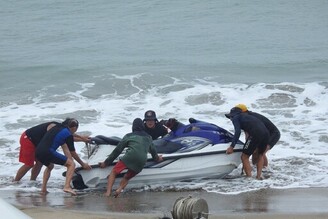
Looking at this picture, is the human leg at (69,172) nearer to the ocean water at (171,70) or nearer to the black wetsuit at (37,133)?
the ocean water at (171,70)

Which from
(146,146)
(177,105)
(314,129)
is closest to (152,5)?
(177,105)

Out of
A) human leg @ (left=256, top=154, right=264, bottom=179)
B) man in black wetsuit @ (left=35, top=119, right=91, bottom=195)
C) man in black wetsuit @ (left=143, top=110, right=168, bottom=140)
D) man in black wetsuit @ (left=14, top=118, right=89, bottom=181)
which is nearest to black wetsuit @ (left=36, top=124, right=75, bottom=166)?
man in black wetsuit @ (left=35, top=119, right=91, bottom=195)

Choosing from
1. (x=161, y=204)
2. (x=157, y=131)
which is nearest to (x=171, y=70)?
(x=157, y=131)

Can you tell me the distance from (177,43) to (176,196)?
18782 mm

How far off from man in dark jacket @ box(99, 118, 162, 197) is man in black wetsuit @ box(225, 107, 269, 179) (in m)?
1.30

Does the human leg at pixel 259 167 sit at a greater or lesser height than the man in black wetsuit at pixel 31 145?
lesser

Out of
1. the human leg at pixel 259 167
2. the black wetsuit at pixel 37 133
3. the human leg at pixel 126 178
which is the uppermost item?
the black wetsuit at pixel 37 133

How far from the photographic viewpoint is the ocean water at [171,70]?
13.0m

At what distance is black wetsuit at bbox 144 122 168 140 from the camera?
35.7 feet

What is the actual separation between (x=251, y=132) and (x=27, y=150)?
3243 millimetres

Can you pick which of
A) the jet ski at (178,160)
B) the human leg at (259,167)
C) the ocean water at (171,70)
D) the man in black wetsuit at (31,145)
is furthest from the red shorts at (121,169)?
the human leg at (259,167)


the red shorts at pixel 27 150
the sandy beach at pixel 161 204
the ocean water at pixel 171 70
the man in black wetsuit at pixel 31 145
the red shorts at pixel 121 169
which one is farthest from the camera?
the ocean water at pixel 171 70

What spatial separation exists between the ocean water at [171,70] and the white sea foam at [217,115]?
2 centimetres

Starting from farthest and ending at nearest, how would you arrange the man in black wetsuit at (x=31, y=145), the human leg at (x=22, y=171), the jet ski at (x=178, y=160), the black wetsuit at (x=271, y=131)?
the black wetsuit at (x=271, y=131)
the human leg at (x=22, y=171)
the man in black wetsuit at (x=31, y=145)
the jet ski at (x=178, y=160)
